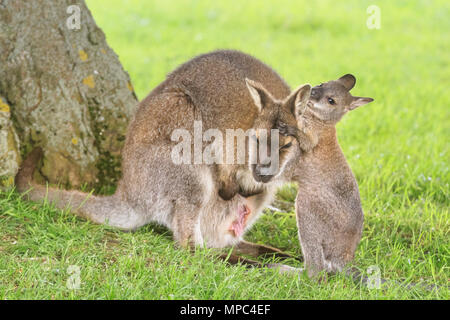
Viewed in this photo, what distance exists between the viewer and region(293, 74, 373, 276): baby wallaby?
4.39m

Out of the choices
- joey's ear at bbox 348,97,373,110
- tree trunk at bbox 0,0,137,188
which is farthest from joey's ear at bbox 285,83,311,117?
tree trunk at bbox 0,0,137,188

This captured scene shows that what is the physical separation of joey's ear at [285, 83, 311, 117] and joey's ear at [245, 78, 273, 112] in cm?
20

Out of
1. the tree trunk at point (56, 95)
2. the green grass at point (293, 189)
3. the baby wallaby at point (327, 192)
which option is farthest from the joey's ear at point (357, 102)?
the tree trunk at point (56, 95)

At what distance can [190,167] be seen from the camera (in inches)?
187

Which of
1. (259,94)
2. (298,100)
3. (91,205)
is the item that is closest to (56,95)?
(91,205)

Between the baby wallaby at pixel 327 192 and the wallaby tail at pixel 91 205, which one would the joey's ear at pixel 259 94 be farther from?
the wallaby tail at pixel 91 205

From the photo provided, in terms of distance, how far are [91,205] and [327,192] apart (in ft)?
6.31

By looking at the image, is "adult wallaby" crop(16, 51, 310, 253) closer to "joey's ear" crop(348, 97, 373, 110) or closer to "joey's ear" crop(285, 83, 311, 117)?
"joey's ear" crop(285, 83, 311, 117)

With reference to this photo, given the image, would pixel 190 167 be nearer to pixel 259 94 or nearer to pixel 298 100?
pixel 259 94
